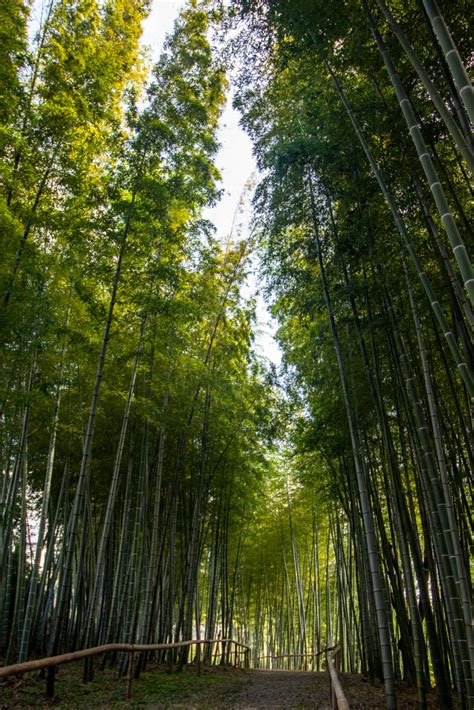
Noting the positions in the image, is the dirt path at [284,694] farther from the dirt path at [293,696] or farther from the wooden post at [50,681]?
the wooden post at [50,681]

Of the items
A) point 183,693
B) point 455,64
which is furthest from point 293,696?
point 455,64

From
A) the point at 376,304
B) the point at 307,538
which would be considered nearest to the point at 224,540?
the point at 307,538

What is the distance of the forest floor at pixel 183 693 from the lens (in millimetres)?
3555

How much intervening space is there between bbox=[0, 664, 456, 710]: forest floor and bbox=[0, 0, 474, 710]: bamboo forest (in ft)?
0.17

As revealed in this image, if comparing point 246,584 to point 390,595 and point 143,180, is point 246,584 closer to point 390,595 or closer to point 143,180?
point 390,595

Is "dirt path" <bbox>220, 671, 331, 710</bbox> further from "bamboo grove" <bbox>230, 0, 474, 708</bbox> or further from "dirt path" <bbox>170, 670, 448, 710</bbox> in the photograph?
"bamboo grove" <bbox>230, 0, 474, 708</bbox>

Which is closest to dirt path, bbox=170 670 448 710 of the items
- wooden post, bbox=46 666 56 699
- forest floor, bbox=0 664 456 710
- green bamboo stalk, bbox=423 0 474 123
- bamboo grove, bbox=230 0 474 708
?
forest floor, bbox=0 664 456 710

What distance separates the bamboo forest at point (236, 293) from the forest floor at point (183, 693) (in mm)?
51

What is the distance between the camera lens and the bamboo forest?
3064 mm

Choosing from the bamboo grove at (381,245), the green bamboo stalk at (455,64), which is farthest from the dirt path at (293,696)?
the green bamboo stalk at (455,64)

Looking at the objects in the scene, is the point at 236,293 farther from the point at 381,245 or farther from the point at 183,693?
the point at 183,693

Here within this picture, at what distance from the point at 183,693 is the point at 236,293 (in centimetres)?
510

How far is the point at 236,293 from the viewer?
275 inches

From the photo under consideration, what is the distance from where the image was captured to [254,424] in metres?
7.48
